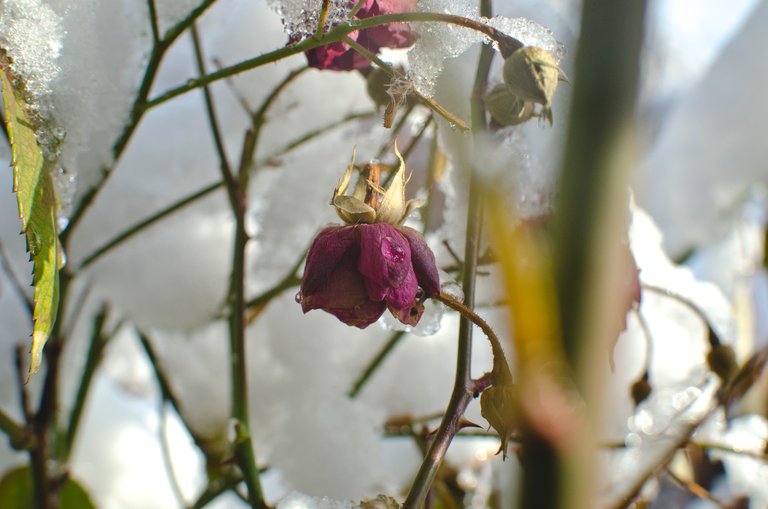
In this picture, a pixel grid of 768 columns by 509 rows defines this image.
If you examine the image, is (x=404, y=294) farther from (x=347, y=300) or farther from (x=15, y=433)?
(x=15, y=433)

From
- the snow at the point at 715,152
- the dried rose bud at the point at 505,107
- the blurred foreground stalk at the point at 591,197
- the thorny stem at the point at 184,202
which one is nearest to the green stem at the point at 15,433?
the thorny stem at the point at 184,202

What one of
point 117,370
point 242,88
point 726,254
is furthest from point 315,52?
point 117,370

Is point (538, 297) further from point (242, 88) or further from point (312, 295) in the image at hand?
point (242, 88)

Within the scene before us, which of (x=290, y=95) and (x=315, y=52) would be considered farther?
(x=290, y=95)

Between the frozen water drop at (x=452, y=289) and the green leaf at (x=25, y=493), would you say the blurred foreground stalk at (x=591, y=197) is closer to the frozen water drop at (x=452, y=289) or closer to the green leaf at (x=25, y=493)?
the frozen water drop at (x=452, y=289)

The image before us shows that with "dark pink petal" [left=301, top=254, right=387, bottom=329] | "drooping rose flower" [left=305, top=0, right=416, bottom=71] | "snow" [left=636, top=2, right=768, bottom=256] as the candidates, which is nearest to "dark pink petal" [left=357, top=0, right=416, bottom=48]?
"drooping rose flower" [left=305, top=0, right=416, bottom=71]

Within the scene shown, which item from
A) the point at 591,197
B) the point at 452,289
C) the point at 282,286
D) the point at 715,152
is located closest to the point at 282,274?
the point at 282,286

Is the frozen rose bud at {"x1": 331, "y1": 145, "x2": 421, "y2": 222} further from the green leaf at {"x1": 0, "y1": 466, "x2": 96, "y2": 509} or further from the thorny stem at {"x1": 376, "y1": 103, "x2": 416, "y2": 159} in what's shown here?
the green leaf at {"x1": 0, "y1": 466, "x2": 96, "y2": 509}
